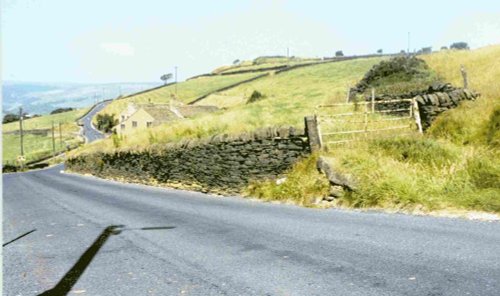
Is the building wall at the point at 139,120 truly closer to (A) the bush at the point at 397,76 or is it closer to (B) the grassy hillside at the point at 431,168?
(A) the bush at the point at 397,76

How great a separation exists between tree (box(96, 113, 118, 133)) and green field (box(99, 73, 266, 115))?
5.41m

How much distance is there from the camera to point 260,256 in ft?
22.7

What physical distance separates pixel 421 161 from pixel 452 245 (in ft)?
18.7

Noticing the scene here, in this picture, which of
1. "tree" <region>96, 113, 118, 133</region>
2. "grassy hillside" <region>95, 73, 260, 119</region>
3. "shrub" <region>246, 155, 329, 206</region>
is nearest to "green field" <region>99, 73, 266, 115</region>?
"grassy hillside" <region>95, 73, 260, 119</region>

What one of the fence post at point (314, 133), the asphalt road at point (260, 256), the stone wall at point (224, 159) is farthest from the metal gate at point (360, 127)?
the asphalt road at point (260, 256)

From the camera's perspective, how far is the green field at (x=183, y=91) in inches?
5157

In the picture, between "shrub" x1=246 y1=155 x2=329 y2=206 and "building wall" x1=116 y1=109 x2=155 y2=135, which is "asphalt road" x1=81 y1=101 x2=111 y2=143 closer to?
"building wall" x1=116 y1=109 x2=155 y2=135

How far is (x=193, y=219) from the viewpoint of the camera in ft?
36.1

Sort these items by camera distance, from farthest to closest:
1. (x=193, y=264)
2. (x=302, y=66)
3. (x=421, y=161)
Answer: (x=302, y=66), (x=421, y=161), (x=193, y=264)

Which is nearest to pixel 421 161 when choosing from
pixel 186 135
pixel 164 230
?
pixel 164 230

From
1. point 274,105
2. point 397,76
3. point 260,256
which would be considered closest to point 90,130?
point 274,105

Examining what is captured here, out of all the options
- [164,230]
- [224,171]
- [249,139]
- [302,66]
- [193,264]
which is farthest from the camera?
[302,66]

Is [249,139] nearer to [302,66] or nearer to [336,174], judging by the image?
[336,174]

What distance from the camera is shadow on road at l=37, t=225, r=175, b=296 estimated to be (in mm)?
5730
